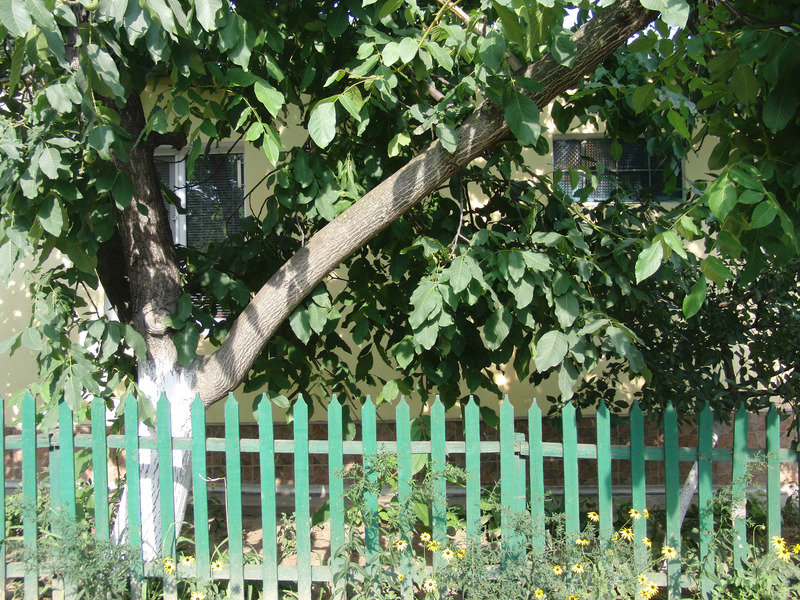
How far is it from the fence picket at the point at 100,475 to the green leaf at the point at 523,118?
95.7 inches

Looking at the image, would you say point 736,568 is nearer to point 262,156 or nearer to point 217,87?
point 217,87

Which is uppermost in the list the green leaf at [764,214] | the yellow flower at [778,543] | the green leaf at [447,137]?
the green leaf at [447,137]

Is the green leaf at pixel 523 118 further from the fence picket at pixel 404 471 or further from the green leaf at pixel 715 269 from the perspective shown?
the fence picket at pixel 404 471

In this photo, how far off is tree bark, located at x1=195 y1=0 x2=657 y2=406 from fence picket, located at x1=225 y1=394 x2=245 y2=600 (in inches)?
8.0

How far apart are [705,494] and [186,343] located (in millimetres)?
2686

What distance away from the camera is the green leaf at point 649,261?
7.91 ft

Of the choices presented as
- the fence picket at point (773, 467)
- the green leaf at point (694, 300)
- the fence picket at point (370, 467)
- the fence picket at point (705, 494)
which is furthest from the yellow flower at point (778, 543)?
the fence picket at point (370, 467)

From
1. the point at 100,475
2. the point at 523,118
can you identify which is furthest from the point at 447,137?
the point at 100,475

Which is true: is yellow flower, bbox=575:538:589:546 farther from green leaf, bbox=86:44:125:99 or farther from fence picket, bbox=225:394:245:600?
green leaf, bbox=86:44:125:99

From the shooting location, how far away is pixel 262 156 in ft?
20.1

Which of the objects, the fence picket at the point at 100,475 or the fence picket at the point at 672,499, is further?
the fence picket at the point at 100,475

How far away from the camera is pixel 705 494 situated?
11.5 feet

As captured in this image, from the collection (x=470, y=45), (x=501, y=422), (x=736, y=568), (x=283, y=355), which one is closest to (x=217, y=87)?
(x=470, y=45)

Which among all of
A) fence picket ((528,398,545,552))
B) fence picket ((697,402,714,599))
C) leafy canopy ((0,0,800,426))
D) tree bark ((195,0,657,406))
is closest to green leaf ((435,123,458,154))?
leafy canopy ((0,0,800,426))
